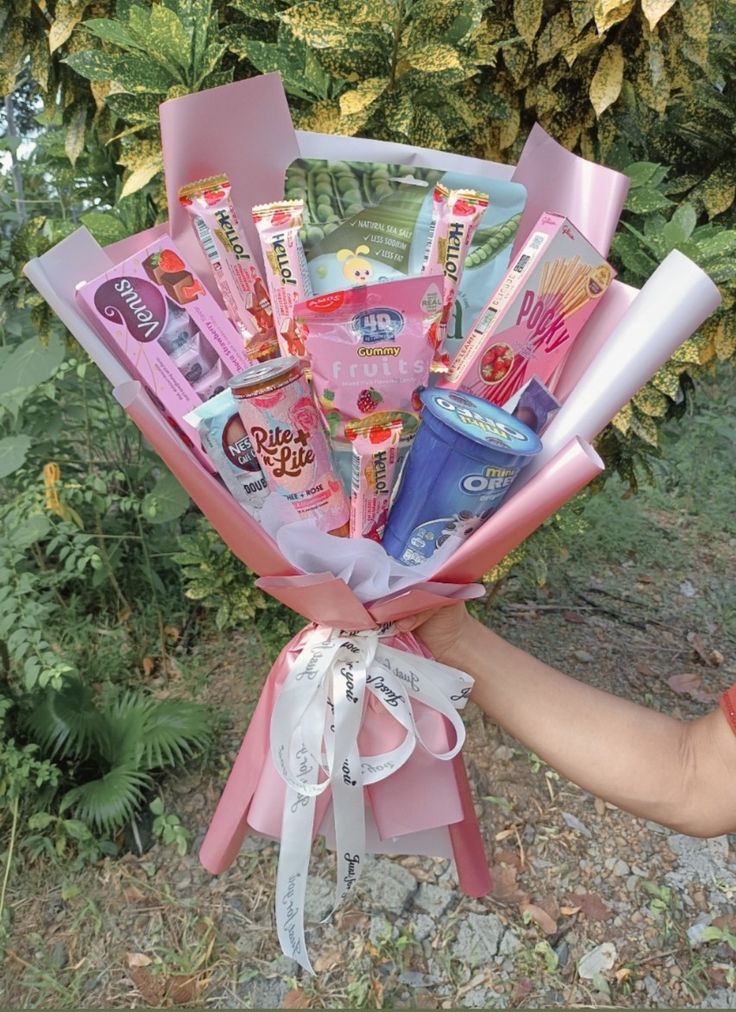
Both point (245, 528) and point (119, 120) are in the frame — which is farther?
point (119, 120)

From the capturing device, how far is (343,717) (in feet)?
3.11

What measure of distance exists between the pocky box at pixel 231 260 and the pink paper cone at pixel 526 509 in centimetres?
36

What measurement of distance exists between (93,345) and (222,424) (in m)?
0.17

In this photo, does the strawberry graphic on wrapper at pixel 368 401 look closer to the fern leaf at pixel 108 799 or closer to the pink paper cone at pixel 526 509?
the pink paper cone at pixel 526 509

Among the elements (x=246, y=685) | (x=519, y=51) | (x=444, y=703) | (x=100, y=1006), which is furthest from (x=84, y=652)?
(x=519, y=51)

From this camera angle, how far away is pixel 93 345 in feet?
2.93

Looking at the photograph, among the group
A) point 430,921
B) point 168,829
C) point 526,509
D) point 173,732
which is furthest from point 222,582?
point 526,509

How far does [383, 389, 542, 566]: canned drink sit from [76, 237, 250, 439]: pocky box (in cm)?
27

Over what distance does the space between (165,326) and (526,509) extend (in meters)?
0.48

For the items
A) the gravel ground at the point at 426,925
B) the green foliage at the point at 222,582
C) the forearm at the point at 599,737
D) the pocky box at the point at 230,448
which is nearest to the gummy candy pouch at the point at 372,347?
the pocky box at the point at 230,448

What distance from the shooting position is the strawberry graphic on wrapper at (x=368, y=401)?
0.89m

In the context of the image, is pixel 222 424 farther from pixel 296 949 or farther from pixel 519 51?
pixel 519 51

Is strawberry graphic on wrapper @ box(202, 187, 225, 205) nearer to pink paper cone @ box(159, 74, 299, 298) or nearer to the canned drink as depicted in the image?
pink paper cone @ box(159, 74, 299, 298)

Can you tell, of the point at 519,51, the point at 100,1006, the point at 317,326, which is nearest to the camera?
the point at 317,326
